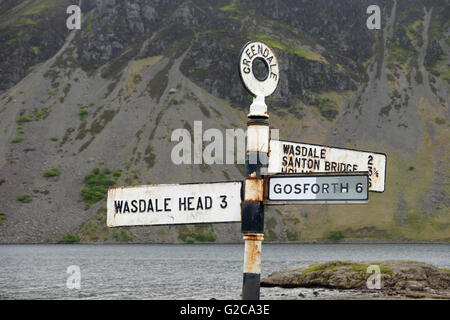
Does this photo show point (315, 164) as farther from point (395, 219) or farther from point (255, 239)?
point (395, 219)

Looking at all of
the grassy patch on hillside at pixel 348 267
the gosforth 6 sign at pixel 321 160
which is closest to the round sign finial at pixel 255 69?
the gosforth 6 sign at pixel 321 160

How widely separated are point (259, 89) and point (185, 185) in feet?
4.30

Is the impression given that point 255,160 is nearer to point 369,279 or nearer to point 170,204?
point 170,204

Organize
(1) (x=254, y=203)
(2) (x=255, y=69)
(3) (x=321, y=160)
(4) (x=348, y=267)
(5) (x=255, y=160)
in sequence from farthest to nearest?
(4) (x=348, y=267) → (3) (x=321, y=160) → (2) (x=255, y=69) → (5) (x=255, y=160) → (1) (x=254, y=203)

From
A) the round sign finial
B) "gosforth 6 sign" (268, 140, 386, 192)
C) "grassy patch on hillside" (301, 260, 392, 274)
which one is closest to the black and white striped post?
the round sign finial

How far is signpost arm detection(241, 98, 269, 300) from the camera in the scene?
7.83 metres

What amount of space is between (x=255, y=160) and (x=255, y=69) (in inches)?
39.2

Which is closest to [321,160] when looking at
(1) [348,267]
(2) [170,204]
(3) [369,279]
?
(2) [170,204]

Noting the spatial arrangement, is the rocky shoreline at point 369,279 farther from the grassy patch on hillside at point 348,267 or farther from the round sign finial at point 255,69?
the round sign finial at point 255,69

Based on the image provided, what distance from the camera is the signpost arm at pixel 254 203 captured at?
783cm

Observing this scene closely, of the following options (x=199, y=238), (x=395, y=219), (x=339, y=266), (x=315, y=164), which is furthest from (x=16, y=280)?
(x=395, y=219)

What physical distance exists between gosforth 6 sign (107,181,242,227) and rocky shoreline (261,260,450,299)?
33694 mm

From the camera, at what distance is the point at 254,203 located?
799cm
